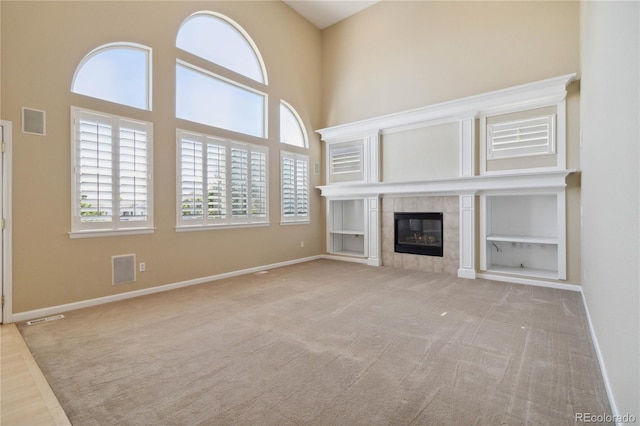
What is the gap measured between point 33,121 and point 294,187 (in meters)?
4.21

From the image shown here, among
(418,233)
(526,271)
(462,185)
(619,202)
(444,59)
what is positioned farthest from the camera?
(418,233)

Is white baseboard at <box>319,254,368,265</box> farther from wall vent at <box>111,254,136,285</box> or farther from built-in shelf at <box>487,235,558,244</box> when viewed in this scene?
wall vent at <box>111,254,136,285</box>

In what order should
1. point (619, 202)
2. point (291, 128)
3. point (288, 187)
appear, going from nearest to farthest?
point (619, 202) < point (288, 187) < point (291, 128)

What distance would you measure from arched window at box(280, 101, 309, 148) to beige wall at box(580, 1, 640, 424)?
16.7 feet

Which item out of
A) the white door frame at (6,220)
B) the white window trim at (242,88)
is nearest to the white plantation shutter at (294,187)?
the white window trim at (242,88)

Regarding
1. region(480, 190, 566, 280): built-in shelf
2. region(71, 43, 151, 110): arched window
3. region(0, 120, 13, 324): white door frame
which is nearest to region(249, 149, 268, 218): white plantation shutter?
region(71, 43, 151, 110): arched window

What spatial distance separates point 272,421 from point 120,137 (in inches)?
156

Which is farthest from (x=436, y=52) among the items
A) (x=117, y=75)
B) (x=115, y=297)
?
(x=115, y=297)

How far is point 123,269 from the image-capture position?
4094mm

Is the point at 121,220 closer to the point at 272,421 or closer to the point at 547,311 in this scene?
the point at 272,421

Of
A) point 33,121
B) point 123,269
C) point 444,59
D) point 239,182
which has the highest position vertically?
point 444,59

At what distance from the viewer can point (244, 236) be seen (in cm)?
562

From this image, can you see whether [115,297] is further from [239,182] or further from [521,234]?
[521,234]

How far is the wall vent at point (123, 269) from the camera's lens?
4.02 meters
